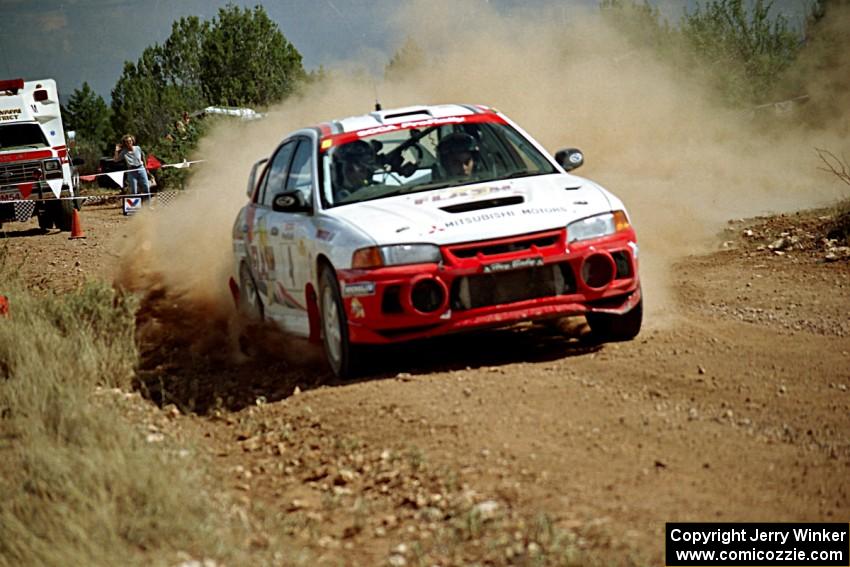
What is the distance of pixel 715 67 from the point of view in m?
30.0

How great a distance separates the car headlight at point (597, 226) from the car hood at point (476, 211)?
5 cm

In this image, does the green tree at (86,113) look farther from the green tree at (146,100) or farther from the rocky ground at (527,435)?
the rocky ground at (527,435)

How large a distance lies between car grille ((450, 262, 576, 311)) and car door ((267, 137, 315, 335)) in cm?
121

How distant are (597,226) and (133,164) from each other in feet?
58.1

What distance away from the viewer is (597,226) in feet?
26.0

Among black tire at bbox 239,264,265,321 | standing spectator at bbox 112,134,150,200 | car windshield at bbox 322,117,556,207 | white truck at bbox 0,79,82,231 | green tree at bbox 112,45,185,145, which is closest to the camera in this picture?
car windshield at bbox 322,117,556,207

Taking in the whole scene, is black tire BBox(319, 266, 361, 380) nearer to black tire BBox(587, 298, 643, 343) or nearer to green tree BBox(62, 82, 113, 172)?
black tire BBox(587, 298, 643, 343)

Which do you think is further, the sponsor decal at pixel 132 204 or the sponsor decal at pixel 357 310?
the sponsor decal at pixel 132 204

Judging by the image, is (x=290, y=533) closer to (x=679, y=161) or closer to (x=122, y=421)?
(x=122, y=421)

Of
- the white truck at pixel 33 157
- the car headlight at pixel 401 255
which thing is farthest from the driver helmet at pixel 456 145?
the white truck at pixel 33 157

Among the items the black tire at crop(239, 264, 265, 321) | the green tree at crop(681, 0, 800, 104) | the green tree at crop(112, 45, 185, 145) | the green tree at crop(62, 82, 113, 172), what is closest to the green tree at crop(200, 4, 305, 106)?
the green tree at crop(112, 45, 185, 145)

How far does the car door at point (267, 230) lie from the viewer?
372 inches

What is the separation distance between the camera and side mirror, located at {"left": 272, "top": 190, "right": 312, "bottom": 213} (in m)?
8.58

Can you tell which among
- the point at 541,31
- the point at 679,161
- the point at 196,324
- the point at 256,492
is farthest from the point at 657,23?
the point at 256,492
